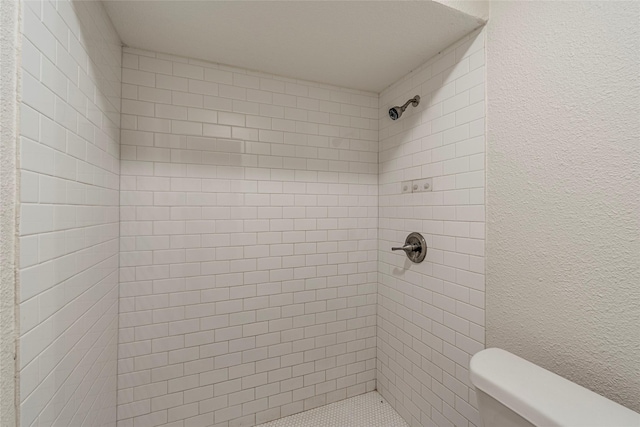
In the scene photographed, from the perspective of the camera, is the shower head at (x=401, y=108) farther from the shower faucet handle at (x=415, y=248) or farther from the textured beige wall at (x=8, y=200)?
the textured beige wall at (x=8, y=200)

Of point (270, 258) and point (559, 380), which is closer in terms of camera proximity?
point (559, 380)

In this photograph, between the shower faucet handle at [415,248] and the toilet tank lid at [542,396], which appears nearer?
the toilet tank lid at [542,396]

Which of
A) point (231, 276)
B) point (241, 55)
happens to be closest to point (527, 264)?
point (231, 276)

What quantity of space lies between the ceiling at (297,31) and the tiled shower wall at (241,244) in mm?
138

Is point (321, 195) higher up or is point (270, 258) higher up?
point (321, 195)

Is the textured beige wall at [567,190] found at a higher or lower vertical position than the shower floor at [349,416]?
higher

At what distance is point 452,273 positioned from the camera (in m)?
1.32

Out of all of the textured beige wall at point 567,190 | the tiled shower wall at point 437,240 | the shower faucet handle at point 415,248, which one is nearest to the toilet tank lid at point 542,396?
the textured beige wall at point 567,190

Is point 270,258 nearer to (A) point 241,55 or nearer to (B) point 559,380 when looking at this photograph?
(A) point 241,55

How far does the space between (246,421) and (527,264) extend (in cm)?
169

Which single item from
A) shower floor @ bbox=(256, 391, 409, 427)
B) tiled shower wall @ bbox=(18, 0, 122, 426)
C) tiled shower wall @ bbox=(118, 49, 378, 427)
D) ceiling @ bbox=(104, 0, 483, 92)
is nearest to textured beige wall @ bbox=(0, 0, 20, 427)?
tiled shower wall @ bbox=(18, 0, 122, 426)

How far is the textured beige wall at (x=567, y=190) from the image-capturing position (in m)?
0.77

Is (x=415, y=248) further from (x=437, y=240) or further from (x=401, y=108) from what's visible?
(x=401, y=108)

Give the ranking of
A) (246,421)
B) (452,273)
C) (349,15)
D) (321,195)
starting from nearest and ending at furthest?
(349,15) < (452,273) < (246,421) < (321,195)
